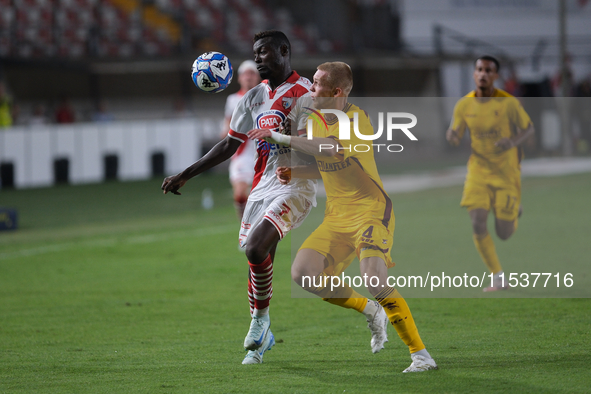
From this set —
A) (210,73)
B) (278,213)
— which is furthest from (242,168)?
(278,213)

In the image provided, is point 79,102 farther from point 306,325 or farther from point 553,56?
point 306,325

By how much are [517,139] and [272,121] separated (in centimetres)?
313

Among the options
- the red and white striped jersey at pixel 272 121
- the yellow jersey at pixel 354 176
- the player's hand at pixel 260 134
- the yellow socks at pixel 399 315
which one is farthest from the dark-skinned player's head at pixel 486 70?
the yellow socks at pixel 399 315

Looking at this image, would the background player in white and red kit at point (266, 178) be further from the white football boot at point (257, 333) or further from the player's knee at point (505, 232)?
the player's knee at point (505, 232)

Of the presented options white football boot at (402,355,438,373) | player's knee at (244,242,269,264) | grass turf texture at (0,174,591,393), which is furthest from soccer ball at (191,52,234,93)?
white football boot at (402,355,438,373)

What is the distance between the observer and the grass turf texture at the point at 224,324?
4.58 meters

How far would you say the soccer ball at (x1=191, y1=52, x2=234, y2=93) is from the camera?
211 inches

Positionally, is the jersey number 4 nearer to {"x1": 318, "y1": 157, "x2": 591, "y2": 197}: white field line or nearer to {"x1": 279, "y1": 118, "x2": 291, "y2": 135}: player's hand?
{"x1": 279, "y1": 118, "x2": 291, "y2": 135}: player's hand

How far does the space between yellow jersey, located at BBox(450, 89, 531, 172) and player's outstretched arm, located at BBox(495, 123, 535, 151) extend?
0.07 metres

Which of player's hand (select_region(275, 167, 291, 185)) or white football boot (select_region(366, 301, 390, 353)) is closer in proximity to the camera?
player's hand (select_region(275, 167, 291, 185))

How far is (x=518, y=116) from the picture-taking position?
24.3 ft

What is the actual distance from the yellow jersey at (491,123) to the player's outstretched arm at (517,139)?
0.24 ft

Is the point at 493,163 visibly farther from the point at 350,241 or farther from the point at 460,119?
the point at 350,241

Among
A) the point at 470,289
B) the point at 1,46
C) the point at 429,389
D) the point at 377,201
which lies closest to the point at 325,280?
the point at 377,201
